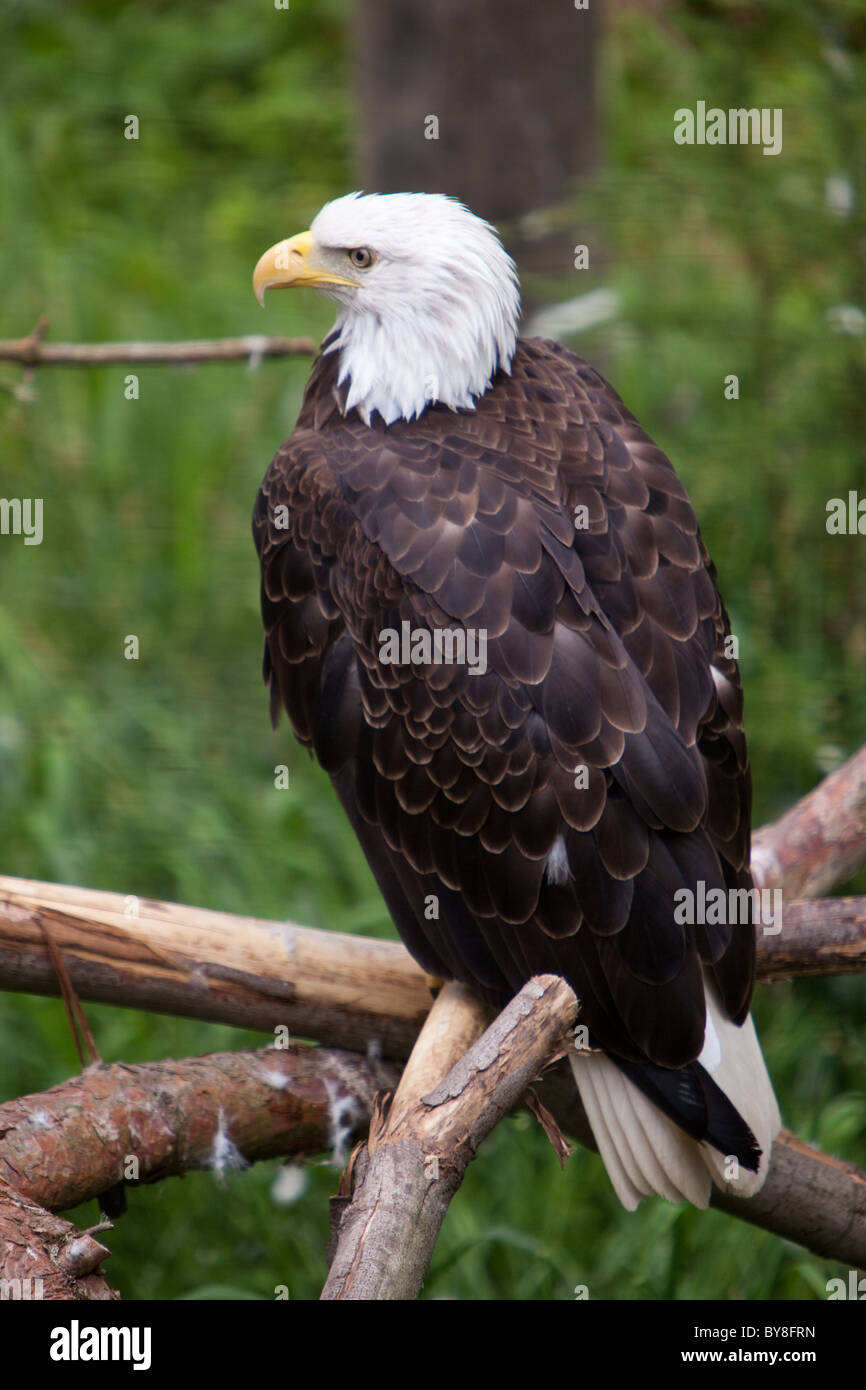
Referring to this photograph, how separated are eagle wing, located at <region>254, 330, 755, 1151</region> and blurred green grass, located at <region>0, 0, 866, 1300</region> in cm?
94

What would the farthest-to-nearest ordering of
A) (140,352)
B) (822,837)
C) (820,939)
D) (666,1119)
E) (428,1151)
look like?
(822,837) → (140,352) → (820,939) → (666,1119) → (428,1151)

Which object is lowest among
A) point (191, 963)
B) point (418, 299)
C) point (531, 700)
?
point (191, 963)

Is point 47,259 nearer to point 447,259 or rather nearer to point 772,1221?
point 447,259

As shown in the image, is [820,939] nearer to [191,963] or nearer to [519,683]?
[519,683]

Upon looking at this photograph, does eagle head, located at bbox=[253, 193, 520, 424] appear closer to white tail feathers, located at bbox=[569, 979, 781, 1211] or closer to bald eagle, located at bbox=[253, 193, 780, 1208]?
bald eagle, located at bbox=[253, 193, 780, 1208]

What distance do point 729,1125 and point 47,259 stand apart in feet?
15.7

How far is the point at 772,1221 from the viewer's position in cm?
292

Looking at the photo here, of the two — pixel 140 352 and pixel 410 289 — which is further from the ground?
pixel 410 289

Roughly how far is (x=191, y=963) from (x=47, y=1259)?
2.18 ft

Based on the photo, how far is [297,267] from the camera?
3.16m

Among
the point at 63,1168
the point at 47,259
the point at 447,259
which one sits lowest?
the point at 63,1168

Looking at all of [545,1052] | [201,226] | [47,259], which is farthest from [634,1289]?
[201,226]

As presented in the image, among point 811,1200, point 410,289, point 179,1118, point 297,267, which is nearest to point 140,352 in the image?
point 297,267

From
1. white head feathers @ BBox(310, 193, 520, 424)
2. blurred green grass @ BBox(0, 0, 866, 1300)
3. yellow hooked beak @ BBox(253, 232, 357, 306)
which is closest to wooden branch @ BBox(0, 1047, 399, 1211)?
blurred green grass @ BBox(0, 0, 866, 1300)
